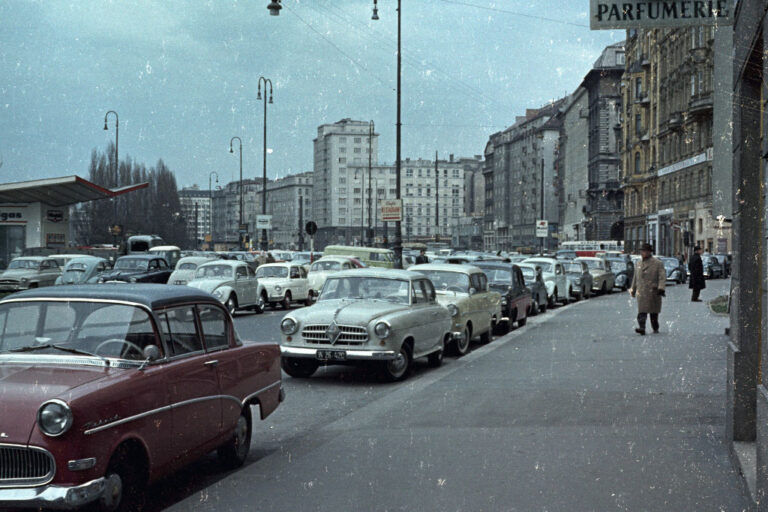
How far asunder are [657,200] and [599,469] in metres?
66.6

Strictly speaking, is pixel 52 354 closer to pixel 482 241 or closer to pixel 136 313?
pixel 136 313

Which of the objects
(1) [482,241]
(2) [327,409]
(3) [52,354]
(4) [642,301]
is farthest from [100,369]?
(1) [482,241]

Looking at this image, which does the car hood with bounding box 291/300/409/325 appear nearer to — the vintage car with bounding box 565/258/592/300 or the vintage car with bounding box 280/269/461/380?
the vintage car with bounding box 280/269/461/380

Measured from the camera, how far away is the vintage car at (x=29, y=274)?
28.7m

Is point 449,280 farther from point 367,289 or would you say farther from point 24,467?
point 24,467

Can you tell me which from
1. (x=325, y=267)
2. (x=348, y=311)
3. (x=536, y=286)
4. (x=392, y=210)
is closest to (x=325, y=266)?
(x=325, y=267)

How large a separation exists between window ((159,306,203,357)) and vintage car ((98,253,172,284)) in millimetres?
22306

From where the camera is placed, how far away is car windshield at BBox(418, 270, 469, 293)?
1630 cm

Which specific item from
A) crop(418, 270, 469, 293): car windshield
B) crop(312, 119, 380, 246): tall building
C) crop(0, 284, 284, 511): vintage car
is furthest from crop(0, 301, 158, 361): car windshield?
crop(312, 119, 380, 246): tall building

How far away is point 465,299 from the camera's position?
1575 cm

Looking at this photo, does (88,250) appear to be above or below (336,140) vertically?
below

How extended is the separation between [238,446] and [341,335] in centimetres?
477

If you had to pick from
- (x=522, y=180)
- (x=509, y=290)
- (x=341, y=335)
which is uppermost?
(x=522, y=180)

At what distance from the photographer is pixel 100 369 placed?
18.1 feet
